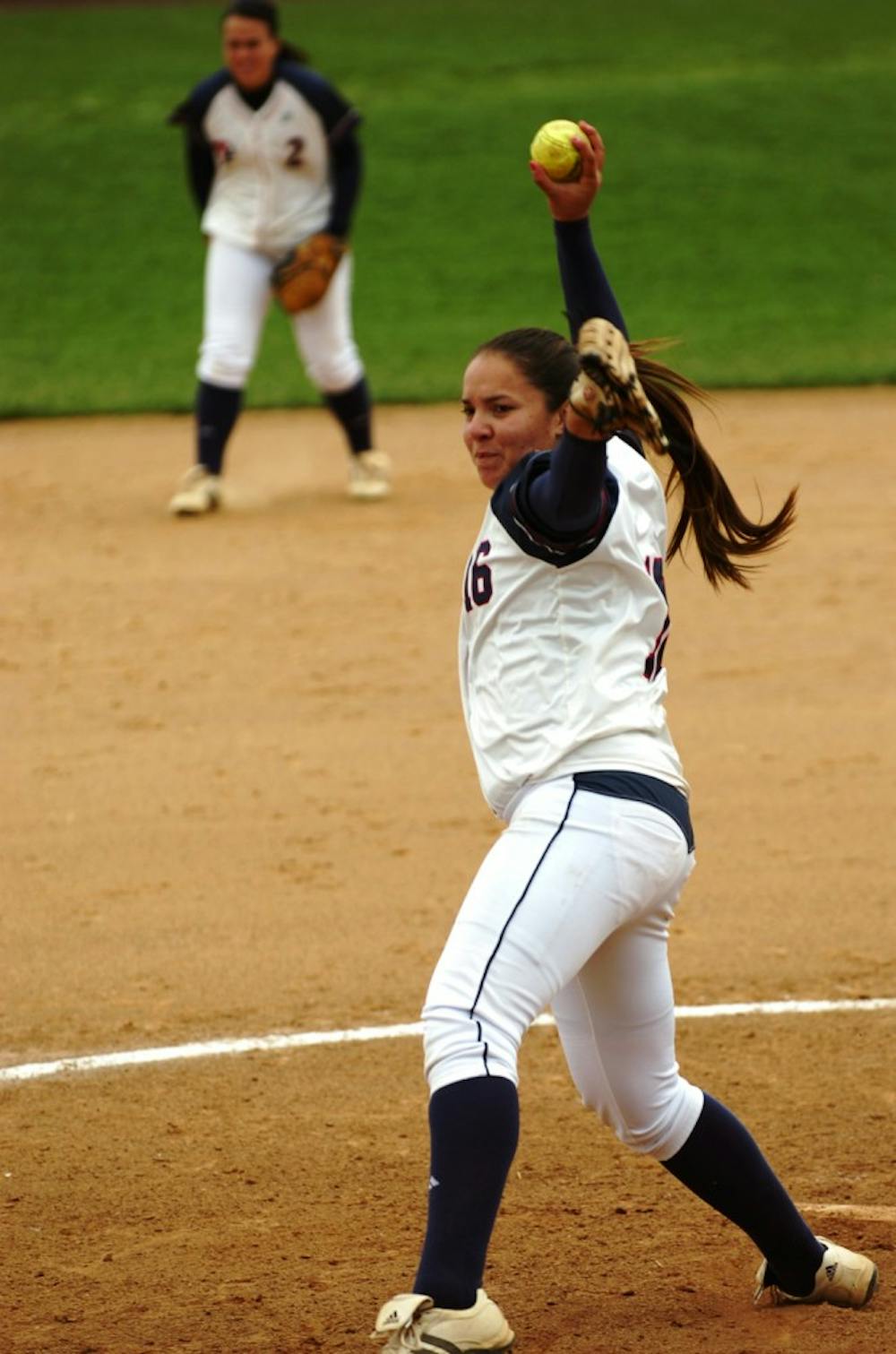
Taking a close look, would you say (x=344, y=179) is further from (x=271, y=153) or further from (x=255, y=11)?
(x=255, y=11)

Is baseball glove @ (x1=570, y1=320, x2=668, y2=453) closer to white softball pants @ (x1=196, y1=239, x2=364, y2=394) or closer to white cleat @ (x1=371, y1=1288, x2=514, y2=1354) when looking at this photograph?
white cleat @ (x1=371, y1=1288, x2=514, y2=1354)

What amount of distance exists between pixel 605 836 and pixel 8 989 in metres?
2.46

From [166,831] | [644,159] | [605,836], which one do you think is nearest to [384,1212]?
[605,836]

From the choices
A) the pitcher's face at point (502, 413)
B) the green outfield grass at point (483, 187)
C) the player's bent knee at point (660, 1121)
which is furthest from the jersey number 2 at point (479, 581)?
the green outfield grass at point (483, 187)

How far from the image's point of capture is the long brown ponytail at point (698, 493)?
3453 millimetres

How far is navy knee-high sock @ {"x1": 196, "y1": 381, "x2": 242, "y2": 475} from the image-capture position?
9.55 m

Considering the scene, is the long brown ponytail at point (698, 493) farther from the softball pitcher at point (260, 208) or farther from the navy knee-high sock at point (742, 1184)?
the softball pitcher at point (260, 208)

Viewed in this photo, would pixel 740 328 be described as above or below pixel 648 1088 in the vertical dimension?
below

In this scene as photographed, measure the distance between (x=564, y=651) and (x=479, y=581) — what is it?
0.61 ft

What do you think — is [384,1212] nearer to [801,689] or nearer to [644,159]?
[801,689]

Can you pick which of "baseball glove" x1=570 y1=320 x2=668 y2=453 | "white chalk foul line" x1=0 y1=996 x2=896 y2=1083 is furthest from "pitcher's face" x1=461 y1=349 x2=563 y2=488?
"white chalk foul line" x1=0 y1=996 x2=896 y2=1083

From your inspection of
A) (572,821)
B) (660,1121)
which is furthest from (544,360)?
(660,1121)

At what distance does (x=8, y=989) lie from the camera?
5066 millimetres

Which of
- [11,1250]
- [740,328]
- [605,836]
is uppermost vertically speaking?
[605,836]
